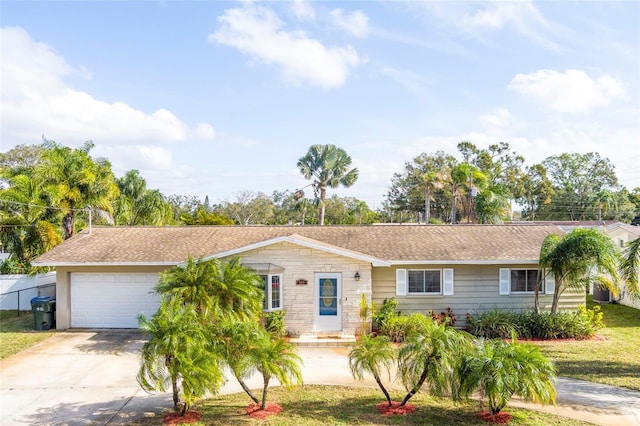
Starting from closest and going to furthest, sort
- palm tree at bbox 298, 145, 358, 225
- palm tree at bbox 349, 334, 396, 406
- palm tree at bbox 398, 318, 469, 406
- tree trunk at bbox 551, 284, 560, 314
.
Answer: palm tree at bbox 398, 318, 469, 406 < palm tree at bbox 349, 334, 396, 406 < tree trunk at bbox 551, 284, 560, 314 < palm tree at bbox 298, 145, 358, 225

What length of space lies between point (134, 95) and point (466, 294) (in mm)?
14663

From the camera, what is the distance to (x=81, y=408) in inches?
380

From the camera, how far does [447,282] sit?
16.9m

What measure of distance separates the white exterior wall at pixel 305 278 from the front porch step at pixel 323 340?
0.32m

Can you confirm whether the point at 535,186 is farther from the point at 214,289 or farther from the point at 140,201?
the point at 214,289

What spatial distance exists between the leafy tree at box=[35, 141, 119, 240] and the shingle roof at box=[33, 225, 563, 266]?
1636mm

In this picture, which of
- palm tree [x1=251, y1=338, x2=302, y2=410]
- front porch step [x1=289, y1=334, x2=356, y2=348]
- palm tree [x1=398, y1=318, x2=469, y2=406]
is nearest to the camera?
palm tree [x1=398, y1=318, x2=469, y2=406]

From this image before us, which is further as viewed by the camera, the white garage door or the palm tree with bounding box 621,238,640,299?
the white garage door

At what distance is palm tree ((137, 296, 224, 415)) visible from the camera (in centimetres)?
826

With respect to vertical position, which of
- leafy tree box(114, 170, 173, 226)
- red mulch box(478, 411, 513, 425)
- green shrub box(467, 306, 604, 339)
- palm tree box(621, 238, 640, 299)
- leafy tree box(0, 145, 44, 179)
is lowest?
red mulch box(478, 411, 513, 425)

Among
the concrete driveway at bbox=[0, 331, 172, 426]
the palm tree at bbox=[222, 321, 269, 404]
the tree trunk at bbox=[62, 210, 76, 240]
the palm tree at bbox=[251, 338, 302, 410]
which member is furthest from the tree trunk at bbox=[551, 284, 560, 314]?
the tree trunk at bbox=[62, 210, 76, 240]

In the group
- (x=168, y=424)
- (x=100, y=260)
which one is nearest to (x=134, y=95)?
(x=100, y=260)

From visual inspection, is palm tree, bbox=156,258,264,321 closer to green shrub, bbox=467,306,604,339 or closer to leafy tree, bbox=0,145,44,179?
green shrub, bbox=467,306,604,339

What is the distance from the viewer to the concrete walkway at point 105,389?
30.1 feet
